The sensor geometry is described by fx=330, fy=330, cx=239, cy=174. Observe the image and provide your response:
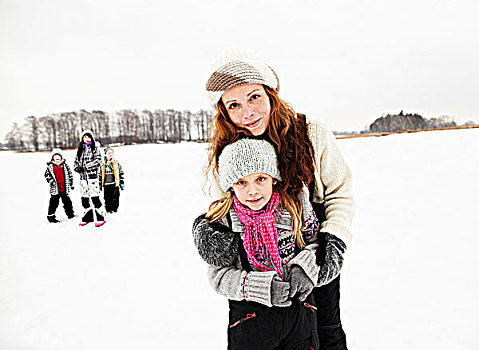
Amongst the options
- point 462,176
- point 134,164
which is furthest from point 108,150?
point 134,164

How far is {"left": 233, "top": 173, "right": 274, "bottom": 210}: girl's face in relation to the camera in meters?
1.47

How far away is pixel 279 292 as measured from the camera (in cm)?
143

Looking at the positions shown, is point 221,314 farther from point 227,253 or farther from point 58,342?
point 227,253

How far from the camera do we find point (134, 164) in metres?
15.4

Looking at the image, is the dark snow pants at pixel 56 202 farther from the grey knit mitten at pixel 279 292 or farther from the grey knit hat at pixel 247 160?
the grey knit mitten at pixel 279 292

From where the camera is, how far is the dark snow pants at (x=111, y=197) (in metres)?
6.52

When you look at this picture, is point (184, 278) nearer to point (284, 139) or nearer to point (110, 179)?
point (284, 139)

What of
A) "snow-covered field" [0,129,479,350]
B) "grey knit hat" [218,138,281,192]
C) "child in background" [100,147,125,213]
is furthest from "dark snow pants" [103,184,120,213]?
"grey knit hat" [218,138,281,192]

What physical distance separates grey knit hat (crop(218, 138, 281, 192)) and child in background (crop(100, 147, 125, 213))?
5.20 m

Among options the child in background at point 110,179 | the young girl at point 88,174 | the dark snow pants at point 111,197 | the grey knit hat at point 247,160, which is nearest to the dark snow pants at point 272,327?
the grey knit hat at point 247,160

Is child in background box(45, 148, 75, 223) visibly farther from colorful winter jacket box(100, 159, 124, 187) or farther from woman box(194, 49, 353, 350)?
woman box(194, 49, 353, 350)

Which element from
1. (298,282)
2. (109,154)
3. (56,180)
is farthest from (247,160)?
(56,180)

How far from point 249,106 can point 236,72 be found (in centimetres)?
16

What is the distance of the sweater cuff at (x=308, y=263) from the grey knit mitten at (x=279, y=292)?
9 centimetres
